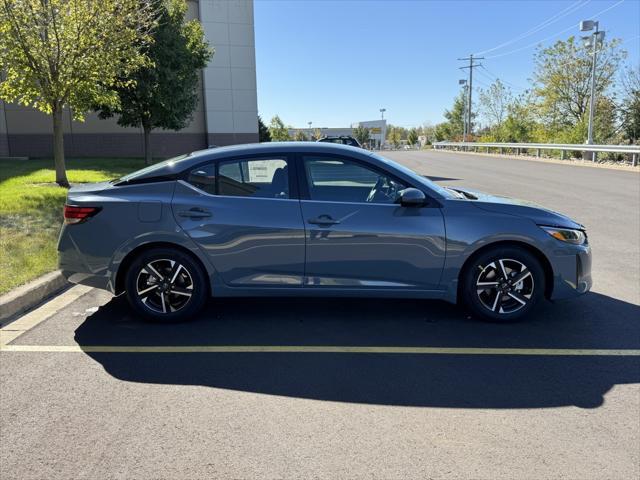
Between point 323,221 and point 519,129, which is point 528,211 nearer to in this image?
point 323,221

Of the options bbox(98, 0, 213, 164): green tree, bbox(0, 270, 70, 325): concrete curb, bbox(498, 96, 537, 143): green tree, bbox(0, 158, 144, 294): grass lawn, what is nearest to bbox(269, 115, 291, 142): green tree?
bbox(498, 96, 537, 143): green tree

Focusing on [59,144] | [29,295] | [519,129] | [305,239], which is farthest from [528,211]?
[519,129]

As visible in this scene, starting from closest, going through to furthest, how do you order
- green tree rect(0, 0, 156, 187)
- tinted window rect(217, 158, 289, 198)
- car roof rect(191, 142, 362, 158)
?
tinted window rect(217, 158, 289, 198) < car roof rect(191, 142, 362, 158) < green tree rect(0, 0, 156, 187)

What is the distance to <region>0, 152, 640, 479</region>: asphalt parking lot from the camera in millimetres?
2850

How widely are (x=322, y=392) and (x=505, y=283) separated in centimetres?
213

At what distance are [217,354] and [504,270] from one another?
103 inches

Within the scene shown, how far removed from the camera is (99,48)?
11.5 meters

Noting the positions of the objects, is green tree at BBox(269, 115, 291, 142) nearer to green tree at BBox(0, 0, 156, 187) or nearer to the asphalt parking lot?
green tree at BBox(0, 0, 156, 187)

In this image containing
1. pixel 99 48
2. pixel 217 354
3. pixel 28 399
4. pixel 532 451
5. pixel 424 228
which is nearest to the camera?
pixel 532 451

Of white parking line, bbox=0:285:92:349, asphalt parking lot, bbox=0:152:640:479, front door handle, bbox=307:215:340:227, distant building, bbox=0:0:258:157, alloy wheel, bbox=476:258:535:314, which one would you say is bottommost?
asphalt parking lot, bbox=0:152:640:479

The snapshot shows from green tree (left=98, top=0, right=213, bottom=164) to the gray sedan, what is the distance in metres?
16.6

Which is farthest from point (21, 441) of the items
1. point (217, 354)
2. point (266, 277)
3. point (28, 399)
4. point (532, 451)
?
point (532, 451)

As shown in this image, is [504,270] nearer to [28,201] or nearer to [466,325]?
[466,325]

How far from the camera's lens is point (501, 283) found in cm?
479
